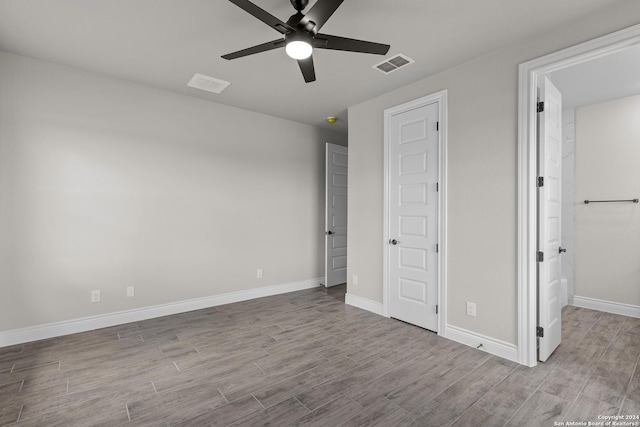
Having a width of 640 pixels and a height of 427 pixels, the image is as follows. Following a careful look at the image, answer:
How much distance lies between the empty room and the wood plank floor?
0.02 meters

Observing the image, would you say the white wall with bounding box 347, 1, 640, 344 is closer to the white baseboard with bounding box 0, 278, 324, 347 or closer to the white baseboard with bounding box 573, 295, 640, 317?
the white baseboard with bounding box 573, 295, 640, 317

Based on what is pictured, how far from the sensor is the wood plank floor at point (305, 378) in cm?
190

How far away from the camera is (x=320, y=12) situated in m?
1.81

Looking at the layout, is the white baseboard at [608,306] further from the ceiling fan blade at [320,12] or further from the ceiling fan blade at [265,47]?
the ceiling fan blade at [265,47]

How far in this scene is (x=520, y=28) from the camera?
242 centimetres

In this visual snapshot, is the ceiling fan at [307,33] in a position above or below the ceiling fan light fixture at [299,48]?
above

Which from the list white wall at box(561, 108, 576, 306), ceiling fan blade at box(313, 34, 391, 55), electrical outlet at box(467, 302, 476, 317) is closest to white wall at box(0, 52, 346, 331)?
ceiling fan blade at box(313, 34, 391, 55)

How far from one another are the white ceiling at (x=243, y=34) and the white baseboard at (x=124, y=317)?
2.67 m

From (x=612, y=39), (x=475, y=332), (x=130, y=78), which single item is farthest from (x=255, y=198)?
(x=612, y=39)

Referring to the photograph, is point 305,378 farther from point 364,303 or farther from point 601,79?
point 601,79

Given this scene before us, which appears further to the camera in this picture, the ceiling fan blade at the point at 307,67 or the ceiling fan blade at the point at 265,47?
the ceiling fan blade at the point at 307,67

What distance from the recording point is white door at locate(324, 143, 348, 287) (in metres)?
5.04

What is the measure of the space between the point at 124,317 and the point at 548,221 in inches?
174

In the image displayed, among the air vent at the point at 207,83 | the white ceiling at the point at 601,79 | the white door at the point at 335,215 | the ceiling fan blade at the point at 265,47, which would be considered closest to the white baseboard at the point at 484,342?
the white door at the point at 335,215
